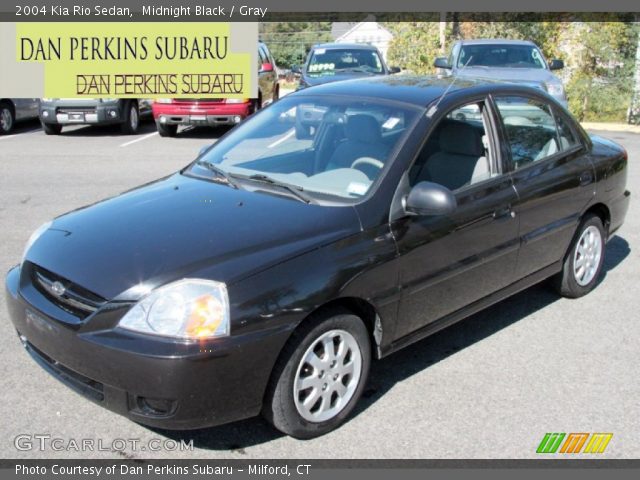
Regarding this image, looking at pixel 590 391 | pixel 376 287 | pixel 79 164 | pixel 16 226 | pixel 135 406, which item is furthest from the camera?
pixel 79 164

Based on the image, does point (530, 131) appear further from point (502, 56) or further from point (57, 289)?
point (502, 56)

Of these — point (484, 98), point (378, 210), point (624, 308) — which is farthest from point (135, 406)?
point (624, 308)

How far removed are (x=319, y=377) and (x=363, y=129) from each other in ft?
5.08

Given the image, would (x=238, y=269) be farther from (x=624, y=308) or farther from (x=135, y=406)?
(x=624, y=308)

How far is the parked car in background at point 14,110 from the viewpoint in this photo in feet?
48.3

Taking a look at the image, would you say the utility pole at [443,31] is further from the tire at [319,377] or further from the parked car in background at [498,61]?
the tire at [319,377]

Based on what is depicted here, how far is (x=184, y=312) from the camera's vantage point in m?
3.08

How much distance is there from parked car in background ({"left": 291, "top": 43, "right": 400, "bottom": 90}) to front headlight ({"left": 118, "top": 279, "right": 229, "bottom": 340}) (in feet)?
37.2

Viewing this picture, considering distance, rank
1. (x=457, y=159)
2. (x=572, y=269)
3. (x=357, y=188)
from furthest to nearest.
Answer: (x=572, y=269) → (x=457, y=159) → (x=357, y=188)

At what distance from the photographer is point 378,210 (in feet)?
12.2

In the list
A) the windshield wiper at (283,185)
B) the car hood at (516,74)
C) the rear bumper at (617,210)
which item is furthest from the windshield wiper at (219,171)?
the car hood at (516,74)

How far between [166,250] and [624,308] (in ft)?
11.8

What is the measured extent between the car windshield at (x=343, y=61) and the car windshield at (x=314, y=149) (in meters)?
9.91

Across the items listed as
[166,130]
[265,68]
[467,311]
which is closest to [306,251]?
[467,311]
